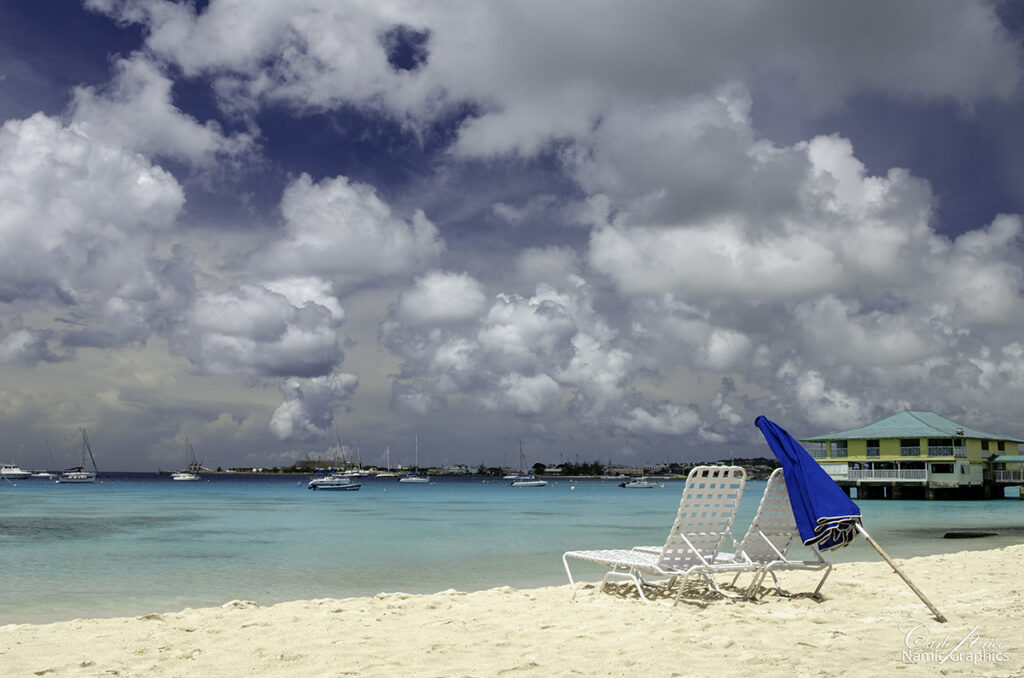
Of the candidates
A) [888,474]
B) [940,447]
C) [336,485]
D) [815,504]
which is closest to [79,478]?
[336,485]

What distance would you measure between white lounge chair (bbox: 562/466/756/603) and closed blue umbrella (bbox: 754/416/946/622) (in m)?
0.55

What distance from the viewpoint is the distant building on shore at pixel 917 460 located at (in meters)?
51.1

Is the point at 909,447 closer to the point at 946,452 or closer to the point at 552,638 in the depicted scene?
the point at 946,452

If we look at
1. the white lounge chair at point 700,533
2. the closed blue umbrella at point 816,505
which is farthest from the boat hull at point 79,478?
the closed blue umbrella at point 816,505

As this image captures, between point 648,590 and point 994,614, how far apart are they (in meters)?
3.14

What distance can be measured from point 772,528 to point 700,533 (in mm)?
851

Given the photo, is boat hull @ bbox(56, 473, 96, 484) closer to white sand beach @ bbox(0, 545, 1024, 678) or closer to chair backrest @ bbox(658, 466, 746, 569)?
white sand beach @ bbox(0, 545, 1024, 678)

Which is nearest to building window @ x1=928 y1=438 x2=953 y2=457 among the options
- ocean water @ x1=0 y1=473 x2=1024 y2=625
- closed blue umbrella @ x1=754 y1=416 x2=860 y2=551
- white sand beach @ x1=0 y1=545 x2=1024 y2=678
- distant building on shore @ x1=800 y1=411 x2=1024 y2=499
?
distant building on shore @ x1=800 y1=411 x2=1024 y2=499

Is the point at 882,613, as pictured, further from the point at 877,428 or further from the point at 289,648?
the point at 877,428

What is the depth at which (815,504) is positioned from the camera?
7.10 m

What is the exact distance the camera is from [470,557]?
18.5m

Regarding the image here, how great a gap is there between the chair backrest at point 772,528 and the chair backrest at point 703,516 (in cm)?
31

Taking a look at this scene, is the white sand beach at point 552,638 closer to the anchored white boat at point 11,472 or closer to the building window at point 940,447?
the building window at point 940,447

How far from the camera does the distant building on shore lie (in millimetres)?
51062
